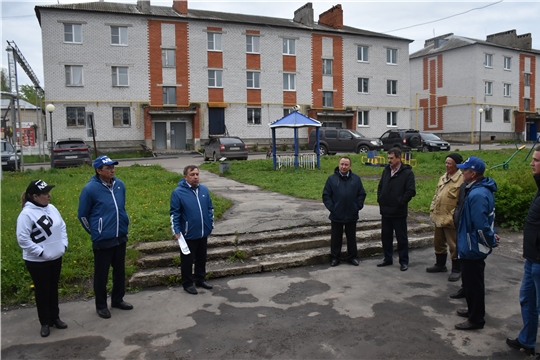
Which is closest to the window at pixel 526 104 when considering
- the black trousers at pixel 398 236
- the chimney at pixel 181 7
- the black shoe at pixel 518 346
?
the chimney at pixel 181 7

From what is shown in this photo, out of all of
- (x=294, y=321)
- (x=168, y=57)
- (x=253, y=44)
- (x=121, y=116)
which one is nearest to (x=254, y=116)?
(x=253, y=44)

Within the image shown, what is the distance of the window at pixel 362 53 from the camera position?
137 feet

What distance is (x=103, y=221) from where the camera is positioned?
17.7 feet

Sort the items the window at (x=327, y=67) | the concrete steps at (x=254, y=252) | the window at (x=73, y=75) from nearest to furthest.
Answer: the concrete steps at (x=254, y=252) < the window at (x=73, y=75) < the window at (x=327, y=67)

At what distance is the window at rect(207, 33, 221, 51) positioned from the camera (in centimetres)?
3681

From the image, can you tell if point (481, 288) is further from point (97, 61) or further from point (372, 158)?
point (97, 61)

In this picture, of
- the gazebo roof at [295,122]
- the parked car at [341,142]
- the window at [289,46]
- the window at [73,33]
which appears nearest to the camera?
the gazebo roof at [295,122]

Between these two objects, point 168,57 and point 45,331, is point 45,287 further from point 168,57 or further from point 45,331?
point 168,57

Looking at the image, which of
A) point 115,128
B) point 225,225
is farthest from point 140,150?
point 225,225

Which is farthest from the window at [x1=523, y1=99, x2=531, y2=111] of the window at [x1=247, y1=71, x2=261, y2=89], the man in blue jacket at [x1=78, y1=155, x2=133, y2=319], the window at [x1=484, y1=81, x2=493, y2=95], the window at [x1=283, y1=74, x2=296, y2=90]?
the man in blue jacket at [x1=78, y1=155, x2=133, y2=319]

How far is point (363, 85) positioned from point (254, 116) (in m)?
11.3

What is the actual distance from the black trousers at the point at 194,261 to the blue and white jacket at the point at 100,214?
1.03m

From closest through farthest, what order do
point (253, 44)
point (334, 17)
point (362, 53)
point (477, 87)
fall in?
1. point (253, 44)
2. point (334, 17)
3. point (362, 53)
4. point (477, 87)

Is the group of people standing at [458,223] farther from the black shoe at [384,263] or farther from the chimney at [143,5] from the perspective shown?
the chimney at [143,5]
